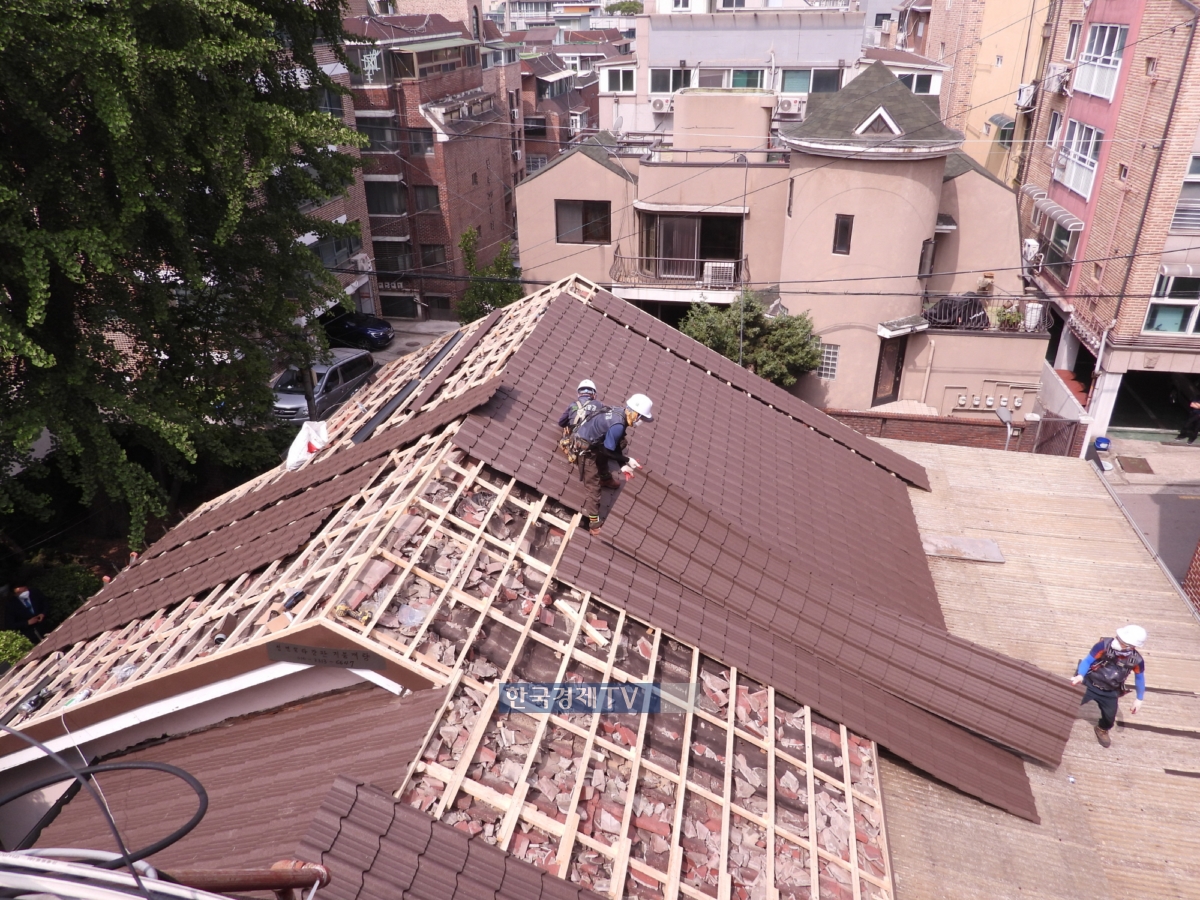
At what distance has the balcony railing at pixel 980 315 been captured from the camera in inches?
1064

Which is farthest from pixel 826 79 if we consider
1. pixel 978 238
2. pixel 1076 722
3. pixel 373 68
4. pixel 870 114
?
pixel 1076 722

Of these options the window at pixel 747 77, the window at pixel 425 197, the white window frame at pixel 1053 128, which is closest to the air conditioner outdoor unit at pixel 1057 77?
the white window frame at pixel 1053 128

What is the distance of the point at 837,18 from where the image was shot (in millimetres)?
43281

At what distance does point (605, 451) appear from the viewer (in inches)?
377

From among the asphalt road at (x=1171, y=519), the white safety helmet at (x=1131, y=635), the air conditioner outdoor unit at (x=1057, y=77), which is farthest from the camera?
the air conditioner outdoor unit at (x=1057, y=77)

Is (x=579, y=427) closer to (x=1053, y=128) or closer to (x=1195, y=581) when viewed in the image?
(x=1195, y=581)

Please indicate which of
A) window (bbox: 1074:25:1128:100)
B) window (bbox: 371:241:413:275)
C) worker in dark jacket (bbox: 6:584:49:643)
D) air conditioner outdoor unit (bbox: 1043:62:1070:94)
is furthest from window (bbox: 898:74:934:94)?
worker in dark jacket (bbox: 6:584:49:643)

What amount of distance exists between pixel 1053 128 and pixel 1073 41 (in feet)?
12.3

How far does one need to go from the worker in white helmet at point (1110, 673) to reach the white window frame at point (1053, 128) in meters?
34.8

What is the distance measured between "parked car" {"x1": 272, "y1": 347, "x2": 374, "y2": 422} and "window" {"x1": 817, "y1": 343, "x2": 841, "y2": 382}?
57.3 ft

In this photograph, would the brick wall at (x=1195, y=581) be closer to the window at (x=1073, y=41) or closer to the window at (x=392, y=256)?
the window at (x=1073, y=41)

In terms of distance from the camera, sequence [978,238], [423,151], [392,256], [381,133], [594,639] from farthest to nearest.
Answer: [392,256], [423,151], [381,133], [978,238], [594,639]

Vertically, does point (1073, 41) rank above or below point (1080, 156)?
above

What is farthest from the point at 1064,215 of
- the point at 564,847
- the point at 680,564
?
the point at 564,847
